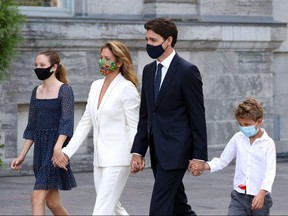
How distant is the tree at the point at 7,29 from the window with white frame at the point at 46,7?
1971 millimetres

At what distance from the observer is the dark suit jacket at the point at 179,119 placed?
8180 mm

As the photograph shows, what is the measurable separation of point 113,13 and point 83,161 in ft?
7.26

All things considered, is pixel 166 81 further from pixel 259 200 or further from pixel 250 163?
pixel 259 200

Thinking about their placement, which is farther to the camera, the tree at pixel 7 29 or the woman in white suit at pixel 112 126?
the tree at pixel 7 29

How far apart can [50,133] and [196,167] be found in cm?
177

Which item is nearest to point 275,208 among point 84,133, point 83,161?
point 84,133

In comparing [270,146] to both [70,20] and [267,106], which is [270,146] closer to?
[70,20]

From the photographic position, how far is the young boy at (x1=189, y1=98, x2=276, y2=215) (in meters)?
8.09

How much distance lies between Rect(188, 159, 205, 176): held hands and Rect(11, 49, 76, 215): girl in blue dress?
1462 mm

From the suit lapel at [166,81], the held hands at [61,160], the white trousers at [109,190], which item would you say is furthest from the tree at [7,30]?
the suit lapel at [166,81]

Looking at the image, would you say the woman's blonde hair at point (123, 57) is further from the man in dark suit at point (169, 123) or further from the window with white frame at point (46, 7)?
the window with white frame at point (46, 7)

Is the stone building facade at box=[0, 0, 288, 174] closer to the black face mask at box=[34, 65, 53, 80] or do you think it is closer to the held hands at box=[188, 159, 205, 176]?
the black face mask at box=[34, 65, 53, 80]

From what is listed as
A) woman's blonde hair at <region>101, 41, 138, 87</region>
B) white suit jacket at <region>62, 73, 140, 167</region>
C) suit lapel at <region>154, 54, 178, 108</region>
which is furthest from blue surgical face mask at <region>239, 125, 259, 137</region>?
woman's blonde hair at <region>101, 41, 138, 87</region>

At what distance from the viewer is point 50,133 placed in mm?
9344
